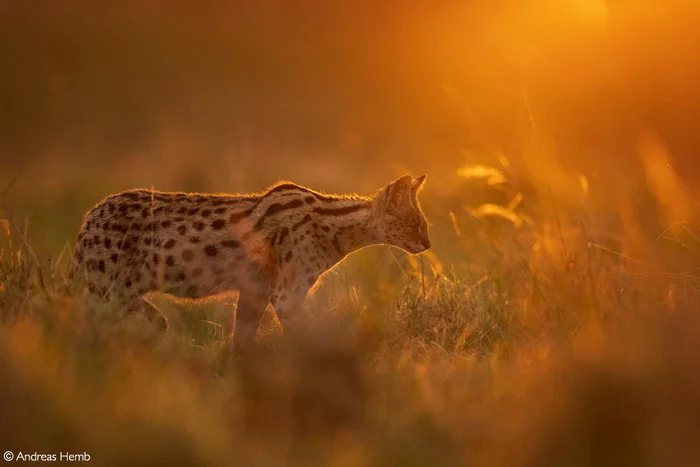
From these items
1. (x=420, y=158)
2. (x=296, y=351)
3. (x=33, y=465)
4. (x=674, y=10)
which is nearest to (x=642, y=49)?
(x=674, y=10)

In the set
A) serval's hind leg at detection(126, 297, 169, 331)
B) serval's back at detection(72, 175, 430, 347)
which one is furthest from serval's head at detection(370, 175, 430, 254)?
serval's hind leg at detection(126, 297, 169, 331)

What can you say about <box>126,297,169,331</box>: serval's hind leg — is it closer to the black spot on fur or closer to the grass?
the grass

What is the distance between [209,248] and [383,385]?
3245 millimetres

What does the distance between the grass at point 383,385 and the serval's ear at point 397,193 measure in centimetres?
172

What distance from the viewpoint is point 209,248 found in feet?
28.7

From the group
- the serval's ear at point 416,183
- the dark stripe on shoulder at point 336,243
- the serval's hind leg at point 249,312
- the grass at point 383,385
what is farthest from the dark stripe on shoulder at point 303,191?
the grass at point 383,385

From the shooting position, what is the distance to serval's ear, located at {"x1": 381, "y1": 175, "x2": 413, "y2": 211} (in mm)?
9484

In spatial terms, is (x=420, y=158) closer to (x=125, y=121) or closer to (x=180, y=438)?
(x=125, y=121)

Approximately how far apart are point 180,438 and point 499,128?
60.3ft

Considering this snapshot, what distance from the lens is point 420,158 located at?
67.9ft

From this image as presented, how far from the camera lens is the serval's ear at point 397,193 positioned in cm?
948

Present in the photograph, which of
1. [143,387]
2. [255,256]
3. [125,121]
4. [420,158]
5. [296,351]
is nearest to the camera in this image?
[143,387]

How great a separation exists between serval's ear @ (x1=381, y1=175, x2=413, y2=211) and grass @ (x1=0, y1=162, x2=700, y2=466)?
1.72 m

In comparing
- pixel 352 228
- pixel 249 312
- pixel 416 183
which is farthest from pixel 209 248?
pixel 416 183
